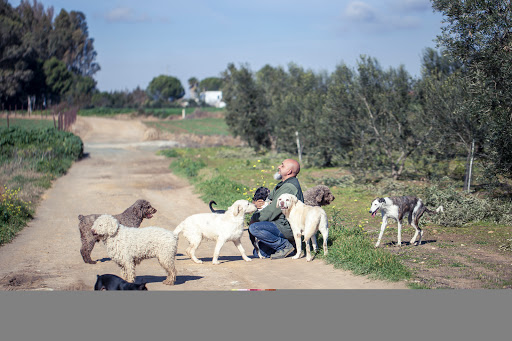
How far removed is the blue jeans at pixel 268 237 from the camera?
954cm

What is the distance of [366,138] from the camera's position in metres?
22.6

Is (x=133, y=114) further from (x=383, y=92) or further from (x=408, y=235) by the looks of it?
(x=408, y=235)

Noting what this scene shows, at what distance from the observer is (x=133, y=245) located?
7793 mm

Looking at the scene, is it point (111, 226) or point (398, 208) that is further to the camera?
point (398, 208)

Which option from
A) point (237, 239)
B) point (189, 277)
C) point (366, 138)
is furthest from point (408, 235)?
point (366, 138)

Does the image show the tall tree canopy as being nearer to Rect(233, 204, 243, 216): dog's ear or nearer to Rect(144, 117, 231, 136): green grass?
Rect(144, 117, 231, 136): green grass

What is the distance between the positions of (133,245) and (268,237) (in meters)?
2.75

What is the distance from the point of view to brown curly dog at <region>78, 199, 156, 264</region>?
9.41m

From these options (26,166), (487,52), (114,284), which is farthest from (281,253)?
(26,166)

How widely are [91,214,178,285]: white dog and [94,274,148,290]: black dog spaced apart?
0.72m

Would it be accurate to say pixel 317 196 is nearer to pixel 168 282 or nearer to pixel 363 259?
pixel 363 259

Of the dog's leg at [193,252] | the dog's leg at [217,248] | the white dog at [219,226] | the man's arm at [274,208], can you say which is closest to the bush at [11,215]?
the dog's leg at [193,252]

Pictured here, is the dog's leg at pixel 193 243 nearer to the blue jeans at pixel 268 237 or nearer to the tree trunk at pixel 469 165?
the blue jeans at pixel 268 237

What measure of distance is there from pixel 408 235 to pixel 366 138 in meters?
11.2
